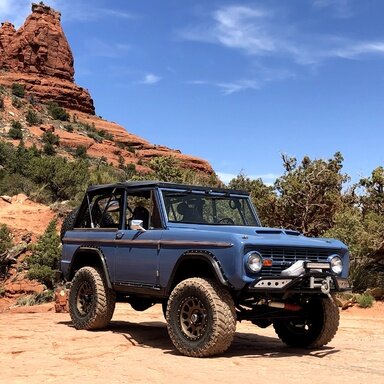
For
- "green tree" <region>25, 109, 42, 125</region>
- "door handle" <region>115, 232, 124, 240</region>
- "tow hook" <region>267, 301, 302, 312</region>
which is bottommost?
"tow hook" <region>267, 301, 302, 312</region>

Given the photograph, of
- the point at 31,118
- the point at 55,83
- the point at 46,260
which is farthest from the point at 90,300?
the point at 55,83

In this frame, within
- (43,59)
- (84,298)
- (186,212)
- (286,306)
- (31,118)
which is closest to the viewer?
(286,306)

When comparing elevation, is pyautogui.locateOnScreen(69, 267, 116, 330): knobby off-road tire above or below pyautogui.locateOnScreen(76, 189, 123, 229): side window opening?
below

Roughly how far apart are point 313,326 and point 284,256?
1527 millimetres

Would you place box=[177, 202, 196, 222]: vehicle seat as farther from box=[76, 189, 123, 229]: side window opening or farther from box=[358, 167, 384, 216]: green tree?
box=[358, 167, 384, 216]: green tree

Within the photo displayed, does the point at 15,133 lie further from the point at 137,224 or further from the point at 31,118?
the point at 137,224

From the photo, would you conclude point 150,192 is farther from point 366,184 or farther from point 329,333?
point 366,184

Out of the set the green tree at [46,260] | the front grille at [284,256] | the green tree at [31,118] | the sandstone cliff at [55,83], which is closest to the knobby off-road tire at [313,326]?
A: the front grille at [284,256]

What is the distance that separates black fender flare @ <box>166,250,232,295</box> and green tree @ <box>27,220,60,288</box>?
14628mm

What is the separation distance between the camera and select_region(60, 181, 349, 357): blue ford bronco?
6340 millimetres

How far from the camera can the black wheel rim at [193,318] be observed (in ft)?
21.3

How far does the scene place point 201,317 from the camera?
21.7ft

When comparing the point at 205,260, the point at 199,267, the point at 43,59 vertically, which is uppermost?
the point at 43,59

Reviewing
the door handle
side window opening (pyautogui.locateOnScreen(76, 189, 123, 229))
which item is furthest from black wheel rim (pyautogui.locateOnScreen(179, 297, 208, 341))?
side window opening (pyautogui.locateOnScreen(76, 189, 123, 229))
